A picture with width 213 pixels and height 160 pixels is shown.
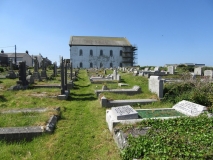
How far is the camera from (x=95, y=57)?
58.0 m

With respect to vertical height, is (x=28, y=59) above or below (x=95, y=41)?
below

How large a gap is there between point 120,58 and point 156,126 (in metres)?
→ 55.8

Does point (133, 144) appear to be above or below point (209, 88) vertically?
below

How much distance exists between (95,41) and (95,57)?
580 cm

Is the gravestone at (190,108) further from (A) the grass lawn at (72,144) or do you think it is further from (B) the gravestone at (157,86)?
(A) the grass lawn at (72,144)

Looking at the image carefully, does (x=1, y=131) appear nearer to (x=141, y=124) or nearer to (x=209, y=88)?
(x=141, y=124)

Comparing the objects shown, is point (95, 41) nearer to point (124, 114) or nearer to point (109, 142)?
point (124, 114)

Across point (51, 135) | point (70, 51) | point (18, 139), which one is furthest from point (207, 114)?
point (70, 51)

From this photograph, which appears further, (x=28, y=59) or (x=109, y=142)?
(x=28, y=59)

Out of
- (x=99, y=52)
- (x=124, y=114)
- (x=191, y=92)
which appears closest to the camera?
(x=124, y=114)

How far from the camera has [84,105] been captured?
8.12m

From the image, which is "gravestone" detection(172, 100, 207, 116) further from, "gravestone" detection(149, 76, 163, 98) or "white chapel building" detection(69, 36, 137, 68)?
"white chapel building" detection(69, 36, 137, 68)

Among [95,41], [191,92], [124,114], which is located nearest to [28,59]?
[95,41]

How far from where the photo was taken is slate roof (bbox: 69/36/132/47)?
5692cm
